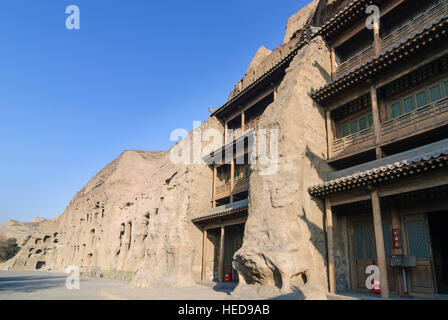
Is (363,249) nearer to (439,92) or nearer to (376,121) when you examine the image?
(376,121)

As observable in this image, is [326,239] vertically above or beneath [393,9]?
beneath

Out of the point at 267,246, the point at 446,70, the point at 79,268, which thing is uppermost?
the point at 446,70

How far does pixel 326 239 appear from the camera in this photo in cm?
1120

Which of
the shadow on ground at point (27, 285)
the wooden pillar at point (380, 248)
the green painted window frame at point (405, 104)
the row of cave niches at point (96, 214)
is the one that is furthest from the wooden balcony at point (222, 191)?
the row of cave niches at point (96, 214)

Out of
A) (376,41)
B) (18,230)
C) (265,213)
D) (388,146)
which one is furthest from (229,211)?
(18,230)

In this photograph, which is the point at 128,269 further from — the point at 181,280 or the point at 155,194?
the point at 181,280

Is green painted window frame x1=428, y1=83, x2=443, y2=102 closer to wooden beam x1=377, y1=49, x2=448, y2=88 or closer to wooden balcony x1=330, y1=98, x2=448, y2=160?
wooden balcony x1=330, y1=98, x2=448, y2=160

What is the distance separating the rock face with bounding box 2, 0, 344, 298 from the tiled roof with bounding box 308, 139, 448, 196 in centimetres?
110

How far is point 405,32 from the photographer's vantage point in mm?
11641

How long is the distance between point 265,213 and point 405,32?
9.01 metres

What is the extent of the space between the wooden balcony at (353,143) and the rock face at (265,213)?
50 cm

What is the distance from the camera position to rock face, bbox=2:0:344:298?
10188 millimetres

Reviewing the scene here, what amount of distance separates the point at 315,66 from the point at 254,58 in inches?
518
